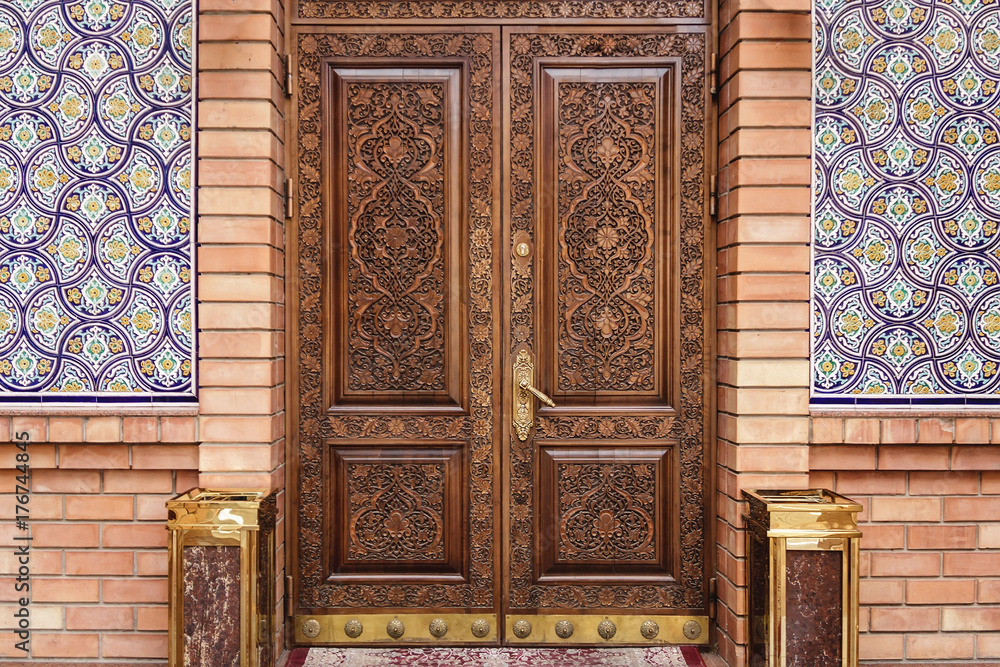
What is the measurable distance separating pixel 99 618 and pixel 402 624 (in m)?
1.19

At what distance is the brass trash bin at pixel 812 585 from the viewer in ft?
6.89

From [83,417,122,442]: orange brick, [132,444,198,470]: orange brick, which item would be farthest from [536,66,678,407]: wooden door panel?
[83,417,122,442]: orange brick

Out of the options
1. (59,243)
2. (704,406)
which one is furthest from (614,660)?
(59,243)

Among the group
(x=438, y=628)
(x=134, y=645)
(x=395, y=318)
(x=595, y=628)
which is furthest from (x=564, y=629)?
(x=134, y=645)

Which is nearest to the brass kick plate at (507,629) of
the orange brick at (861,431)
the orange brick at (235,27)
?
the orange brick at (861,431)

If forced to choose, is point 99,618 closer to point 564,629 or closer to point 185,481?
point 185,481

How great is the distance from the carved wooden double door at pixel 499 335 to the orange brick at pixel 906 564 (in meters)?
0.68

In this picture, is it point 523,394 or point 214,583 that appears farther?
point 523,394

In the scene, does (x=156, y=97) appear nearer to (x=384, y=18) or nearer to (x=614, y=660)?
(x=384, y=18)

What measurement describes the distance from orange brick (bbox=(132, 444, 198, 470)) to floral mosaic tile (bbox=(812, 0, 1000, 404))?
246cm

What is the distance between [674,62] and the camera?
259cm

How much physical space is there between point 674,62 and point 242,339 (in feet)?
6.75

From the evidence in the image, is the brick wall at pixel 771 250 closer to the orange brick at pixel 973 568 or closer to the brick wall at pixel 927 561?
the brick wall at pixel 927 561

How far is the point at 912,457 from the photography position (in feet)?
8.09
